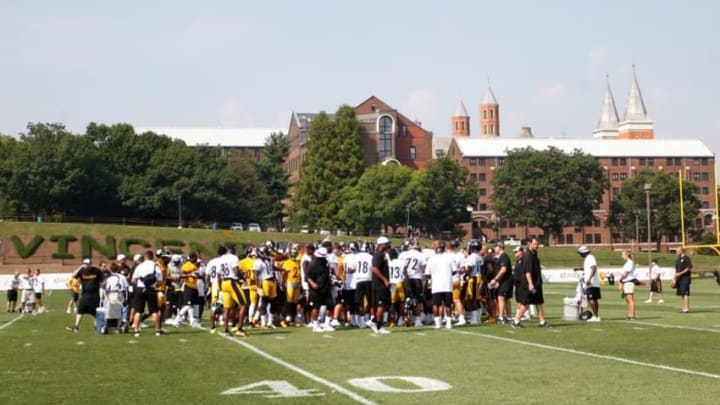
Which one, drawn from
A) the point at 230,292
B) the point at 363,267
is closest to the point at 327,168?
the point at 363,267

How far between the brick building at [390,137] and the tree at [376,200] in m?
10.9

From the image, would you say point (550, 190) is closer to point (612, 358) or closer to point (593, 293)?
point (593, 293)

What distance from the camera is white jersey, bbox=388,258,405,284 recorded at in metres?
24.2

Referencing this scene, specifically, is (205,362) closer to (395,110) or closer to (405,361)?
(405,361)

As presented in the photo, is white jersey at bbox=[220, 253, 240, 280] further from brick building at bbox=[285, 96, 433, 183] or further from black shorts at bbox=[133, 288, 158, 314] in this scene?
brick building at bbox=[285, 96, 433, 183]

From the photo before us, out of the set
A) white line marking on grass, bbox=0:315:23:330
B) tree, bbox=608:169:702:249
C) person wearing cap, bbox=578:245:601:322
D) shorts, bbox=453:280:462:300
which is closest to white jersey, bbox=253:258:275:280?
shorts, bbox=453:280:462:300

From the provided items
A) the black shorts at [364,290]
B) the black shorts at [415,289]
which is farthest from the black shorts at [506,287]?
the black shorts at [364,290]

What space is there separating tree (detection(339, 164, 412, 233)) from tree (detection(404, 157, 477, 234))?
51.5 inches

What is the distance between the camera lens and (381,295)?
2273cm

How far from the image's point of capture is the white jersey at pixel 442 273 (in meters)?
23.6

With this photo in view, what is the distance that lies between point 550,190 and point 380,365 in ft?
376

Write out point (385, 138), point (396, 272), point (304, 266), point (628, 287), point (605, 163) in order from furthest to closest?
1. point (605, 163)
2. point (385, 138)
3. point (628, 287)
4. point (304, 266)
5. point (396, 272)

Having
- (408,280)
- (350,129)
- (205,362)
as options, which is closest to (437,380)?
(205,362)

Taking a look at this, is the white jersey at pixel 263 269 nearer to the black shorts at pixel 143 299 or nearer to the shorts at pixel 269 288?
the shorts at pixel 269 288
